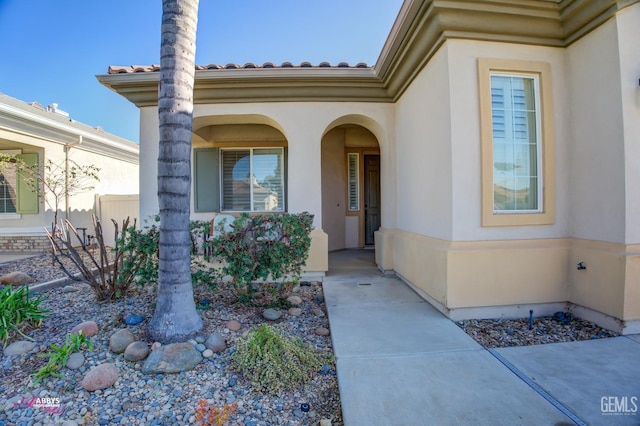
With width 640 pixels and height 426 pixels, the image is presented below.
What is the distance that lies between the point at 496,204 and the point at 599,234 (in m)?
1.29

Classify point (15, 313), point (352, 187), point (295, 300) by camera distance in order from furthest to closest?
point (352, 187) < point (295, 300) < point (15, 313)

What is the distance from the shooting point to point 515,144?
4.40 meters

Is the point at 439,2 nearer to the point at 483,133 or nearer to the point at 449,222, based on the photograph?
the point at 483,133

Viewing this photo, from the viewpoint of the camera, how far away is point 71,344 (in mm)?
3129

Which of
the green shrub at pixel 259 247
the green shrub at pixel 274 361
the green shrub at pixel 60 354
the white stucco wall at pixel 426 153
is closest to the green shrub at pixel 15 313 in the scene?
the green shrub at pixel 60 354

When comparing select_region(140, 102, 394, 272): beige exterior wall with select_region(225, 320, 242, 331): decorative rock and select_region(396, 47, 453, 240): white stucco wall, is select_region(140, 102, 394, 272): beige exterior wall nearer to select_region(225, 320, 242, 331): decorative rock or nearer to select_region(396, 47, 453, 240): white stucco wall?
select_region(396, 47, 453, 240): white stucco wall

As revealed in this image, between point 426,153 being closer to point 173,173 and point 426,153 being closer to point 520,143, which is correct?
point 520,143

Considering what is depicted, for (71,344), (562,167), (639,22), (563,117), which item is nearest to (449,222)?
(562,167)

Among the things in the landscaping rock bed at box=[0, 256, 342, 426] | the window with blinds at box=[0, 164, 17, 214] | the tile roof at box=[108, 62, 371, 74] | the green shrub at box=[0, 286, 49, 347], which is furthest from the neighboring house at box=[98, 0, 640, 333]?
the window with blinds at box=[0, 164, 17, 214]

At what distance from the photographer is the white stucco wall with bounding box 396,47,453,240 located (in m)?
4.33

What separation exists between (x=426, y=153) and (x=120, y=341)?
4.83 m

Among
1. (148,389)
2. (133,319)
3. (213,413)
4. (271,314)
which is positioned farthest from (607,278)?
(133,319)

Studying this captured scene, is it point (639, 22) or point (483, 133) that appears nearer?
point (639, 22)

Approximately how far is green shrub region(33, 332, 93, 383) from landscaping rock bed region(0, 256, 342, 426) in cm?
6
